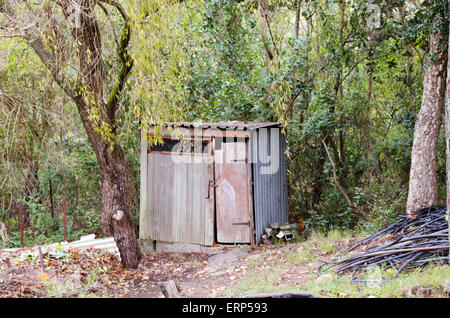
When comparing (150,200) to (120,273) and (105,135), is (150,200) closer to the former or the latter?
(120,273)

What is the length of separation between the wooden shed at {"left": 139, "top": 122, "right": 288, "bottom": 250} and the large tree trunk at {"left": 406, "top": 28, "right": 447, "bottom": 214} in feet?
9.64

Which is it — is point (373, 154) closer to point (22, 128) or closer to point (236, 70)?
point (236, 70)

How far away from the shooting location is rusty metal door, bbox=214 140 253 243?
8.63 meters

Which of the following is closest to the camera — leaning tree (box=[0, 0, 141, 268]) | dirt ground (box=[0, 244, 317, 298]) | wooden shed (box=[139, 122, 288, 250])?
dirt ground (box=[0, 244, 317, 298])

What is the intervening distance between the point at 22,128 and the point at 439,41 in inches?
327

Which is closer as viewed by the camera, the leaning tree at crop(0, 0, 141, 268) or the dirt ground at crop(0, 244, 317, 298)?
the dirt ground at crop(0, 244, 317, 298)

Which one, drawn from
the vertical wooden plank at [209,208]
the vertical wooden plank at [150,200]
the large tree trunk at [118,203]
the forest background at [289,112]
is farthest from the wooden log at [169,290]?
the forest background at [289,112]


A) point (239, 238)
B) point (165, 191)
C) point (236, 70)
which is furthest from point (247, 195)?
point (236, 70)

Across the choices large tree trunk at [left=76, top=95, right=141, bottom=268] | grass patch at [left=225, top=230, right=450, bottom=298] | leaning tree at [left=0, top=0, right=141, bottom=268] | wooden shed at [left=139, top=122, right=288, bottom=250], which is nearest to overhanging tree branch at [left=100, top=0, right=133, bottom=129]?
leaning tree at [left=0, top=0, right=141, bottom=268]

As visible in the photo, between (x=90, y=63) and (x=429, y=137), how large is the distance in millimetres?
5629

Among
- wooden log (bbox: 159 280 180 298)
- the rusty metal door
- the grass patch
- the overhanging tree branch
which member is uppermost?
the overhanging tree branch

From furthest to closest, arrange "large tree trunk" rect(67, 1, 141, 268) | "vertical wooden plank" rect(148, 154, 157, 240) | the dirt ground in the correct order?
"vertical wooden plank" rect(148, 154, 157, 240) → "large tree trunk" rect(67, 1, 141, 268) → the dirt ground

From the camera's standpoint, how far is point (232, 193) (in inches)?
342

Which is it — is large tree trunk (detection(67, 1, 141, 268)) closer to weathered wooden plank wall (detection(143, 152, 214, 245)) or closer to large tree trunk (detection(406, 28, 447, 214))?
weathered wooden plank wall (detection(143, 152, 214, 245))
